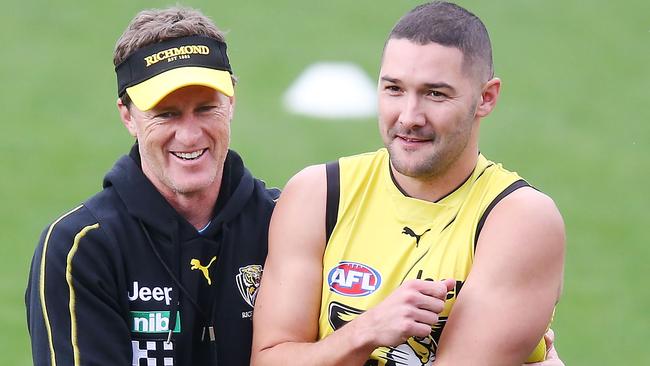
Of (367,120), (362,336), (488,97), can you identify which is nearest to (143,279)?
(362,336)

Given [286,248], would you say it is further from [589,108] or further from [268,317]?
[589,108]

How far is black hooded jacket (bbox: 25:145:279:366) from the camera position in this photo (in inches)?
169

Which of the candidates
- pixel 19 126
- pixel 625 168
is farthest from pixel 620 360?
pixel 19 126

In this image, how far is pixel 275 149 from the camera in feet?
36.2

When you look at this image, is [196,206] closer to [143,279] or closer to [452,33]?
[143,279]

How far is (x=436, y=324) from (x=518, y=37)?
9369mm

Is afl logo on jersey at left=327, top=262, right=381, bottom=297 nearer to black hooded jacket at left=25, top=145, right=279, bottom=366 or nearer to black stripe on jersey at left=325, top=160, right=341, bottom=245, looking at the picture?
black stripe on jersey at left=325, top=160, right=341, bottom=245

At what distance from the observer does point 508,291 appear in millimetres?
4113

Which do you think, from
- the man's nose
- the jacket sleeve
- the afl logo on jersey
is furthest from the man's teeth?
the man's nose

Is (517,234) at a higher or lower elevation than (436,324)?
higher

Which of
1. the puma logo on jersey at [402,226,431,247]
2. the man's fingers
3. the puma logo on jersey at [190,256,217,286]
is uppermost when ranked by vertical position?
the puma logo on jersey at [402,226,431,247]

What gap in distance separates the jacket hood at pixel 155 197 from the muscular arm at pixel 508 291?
93cm

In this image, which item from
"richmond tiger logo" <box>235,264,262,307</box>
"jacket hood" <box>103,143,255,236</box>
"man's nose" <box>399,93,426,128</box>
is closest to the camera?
"man's nose" <box>399,93,426,128</box>

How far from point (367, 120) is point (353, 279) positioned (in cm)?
741
